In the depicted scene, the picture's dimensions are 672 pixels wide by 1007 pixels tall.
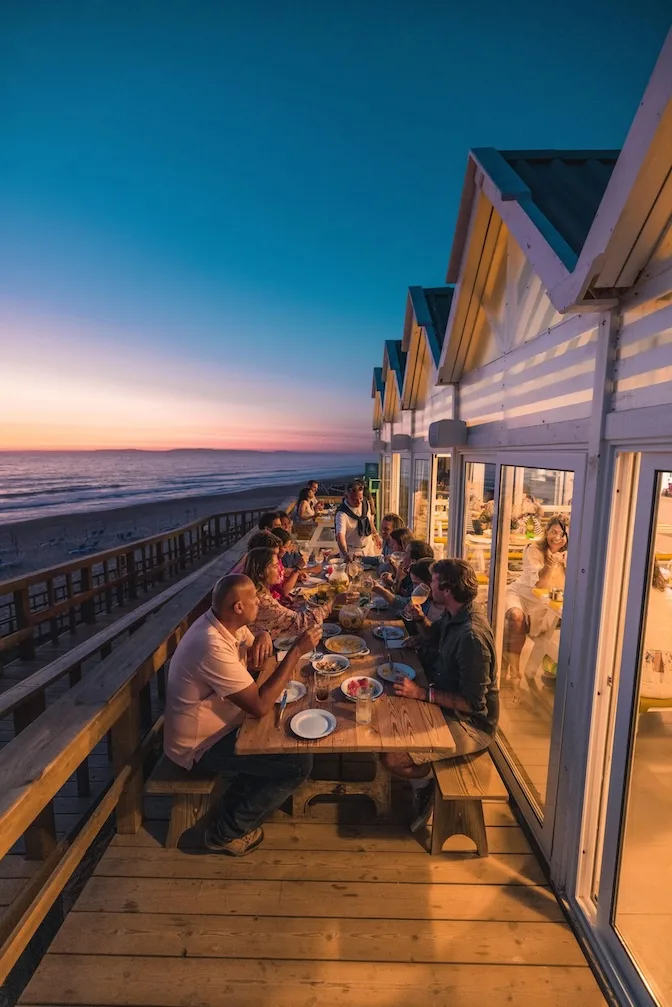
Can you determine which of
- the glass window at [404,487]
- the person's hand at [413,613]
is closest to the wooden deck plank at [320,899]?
the person's hand at [413,613]

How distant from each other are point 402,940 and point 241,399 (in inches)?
2069

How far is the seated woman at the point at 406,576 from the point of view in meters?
4.02

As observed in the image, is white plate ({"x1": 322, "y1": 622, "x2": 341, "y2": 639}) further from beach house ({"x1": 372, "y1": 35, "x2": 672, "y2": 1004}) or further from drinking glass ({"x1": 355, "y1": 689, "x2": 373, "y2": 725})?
beach house ({"x1": 372, "y1": 35, "x2": 672, "y2": 1004})

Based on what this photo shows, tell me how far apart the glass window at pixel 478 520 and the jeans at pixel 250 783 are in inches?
91.2

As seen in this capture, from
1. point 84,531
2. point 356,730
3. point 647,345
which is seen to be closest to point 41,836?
point 356,730

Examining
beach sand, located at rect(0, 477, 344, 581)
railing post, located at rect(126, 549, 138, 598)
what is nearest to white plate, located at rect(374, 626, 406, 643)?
railing post, located at rect(126, 549, 138, 598)

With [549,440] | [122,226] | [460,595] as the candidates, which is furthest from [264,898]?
[122,226]

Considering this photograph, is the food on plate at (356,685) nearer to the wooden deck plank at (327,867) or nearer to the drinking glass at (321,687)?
the drinking glass at (321,687)

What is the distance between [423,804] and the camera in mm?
2516

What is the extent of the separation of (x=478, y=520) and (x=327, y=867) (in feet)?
10.1

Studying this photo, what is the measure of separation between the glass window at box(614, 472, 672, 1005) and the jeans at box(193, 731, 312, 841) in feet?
5.41

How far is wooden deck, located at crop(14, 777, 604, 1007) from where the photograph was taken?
166cm

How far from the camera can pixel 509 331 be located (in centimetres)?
313

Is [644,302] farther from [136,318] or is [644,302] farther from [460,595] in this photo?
[136,318]
